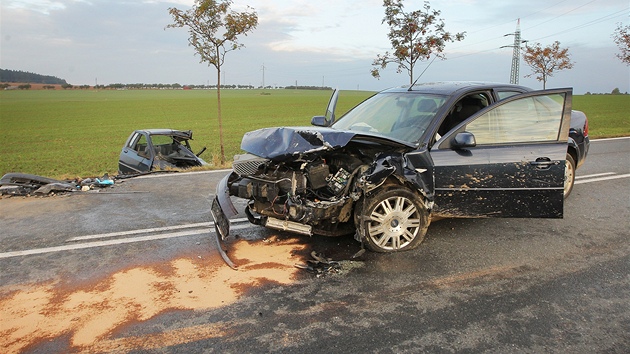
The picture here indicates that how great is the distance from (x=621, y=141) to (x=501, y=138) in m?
10.9

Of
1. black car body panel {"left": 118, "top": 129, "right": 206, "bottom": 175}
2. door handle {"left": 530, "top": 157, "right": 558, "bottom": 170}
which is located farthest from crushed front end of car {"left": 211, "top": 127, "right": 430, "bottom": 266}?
black car body panel {"left": 118, "top": 129, "right": 206, "bottom": 175}

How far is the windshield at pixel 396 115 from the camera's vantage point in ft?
17.2

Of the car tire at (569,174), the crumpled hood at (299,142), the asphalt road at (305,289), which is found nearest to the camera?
the asphalt road at (305,289)

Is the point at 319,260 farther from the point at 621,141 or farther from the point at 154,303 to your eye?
the point at 621,141

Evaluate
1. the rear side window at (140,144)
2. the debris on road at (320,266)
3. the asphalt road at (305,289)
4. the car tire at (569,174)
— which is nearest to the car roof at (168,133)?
the rear side window at (140,144)

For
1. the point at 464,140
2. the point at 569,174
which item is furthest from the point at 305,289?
the point at 569,174

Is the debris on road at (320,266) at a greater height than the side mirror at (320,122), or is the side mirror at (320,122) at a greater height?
the side mirror at (320,122)

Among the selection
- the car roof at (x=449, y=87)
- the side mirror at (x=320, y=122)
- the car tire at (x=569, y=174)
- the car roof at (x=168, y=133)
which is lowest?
the car tire at (x=569, y=174)

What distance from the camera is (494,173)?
194 inches

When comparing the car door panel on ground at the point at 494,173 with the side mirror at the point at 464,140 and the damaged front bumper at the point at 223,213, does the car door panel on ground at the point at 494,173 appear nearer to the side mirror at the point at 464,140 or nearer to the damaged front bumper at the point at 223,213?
the side mirror at the point at 464,140

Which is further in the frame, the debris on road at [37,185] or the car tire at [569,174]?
the debris on road at [37,185]

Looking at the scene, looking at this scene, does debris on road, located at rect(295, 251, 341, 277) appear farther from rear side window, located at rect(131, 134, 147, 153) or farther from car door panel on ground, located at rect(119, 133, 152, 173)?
rear side window, located at rect(131, 134, 147, 153)

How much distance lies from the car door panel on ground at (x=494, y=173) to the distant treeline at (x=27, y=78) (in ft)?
498

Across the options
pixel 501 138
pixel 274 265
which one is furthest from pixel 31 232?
pixel 501 138
